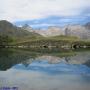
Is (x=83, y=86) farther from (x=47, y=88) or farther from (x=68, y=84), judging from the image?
(x=47, y=88)

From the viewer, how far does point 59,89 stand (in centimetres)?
3638

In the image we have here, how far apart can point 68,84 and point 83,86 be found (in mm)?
2878

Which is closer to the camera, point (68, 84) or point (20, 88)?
point (20, 88)

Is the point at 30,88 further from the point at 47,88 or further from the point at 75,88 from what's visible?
the point at 75,88

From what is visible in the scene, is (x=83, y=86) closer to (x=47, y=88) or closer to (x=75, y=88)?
(x=75, y=88)

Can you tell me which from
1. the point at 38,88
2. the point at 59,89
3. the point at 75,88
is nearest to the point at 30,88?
the point at 38,88

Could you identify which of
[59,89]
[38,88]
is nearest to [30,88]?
[38,88]

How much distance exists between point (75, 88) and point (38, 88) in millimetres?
5501

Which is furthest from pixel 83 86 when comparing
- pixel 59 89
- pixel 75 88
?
pixel 59 89

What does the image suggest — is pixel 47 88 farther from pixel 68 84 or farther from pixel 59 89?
pixel 68 84

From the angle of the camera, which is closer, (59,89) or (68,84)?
(59,89)

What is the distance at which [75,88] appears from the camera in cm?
3741

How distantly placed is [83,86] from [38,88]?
7.25 metres

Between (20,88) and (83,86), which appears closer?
(20,88)
